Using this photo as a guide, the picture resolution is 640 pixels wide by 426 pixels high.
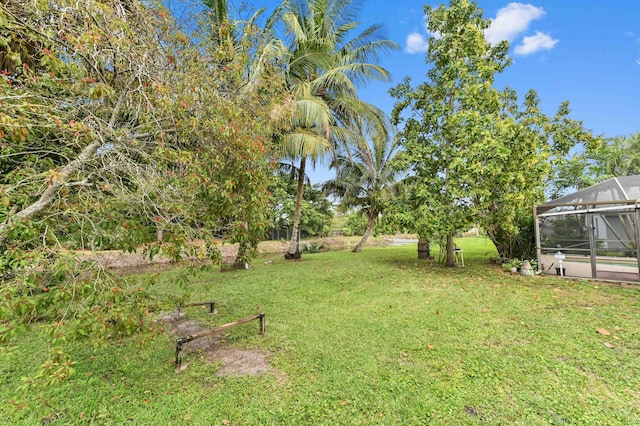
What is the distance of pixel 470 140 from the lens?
743 cm

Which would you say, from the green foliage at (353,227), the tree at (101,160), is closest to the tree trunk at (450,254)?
the tree at (101,160)

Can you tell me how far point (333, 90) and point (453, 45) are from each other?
175 inches

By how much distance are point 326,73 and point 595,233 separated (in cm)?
936

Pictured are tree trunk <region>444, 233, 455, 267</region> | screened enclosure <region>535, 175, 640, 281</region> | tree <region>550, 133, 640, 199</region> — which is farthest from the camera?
tree <region>550, 133, 640, 199</region>

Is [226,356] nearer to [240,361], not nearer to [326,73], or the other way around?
[240,361]

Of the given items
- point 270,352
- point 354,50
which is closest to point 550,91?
point 354,50

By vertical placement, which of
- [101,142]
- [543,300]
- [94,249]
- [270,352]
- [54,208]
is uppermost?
[101,142]

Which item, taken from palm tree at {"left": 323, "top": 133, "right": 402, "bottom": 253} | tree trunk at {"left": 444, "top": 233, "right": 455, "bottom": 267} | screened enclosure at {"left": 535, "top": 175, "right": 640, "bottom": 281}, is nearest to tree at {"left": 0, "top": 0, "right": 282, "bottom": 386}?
tree trunk at {"left": 444, "top": 233, "right": 455, "bottom": 267}

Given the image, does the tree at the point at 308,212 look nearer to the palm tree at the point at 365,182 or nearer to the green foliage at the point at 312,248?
the green foliage at the point at 312,248

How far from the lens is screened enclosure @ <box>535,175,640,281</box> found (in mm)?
6824

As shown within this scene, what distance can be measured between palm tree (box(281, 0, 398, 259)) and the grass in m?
5.87

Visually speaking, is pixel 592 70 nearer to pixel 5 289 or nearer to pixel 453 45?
pixel 453 45

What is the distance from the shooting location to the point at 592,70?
10789mm

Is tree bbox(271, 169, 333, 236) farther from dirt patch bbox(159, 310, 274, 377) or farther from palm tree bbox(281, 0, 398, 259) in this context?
dirt patch bbox(159, 310, 274, 377)
